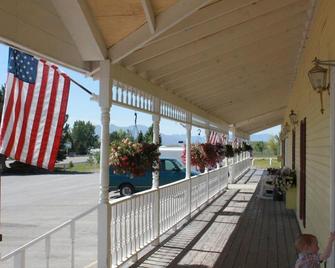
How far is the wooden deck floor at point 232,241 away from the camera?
727 cm

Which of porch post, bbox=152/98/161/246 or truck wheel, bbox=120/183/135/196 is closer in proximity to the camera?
porch post, bbox=152/98/161/246

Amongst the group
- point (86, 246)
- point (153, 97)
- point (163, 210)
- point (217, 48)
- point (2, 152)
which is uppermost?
point (217, 48)

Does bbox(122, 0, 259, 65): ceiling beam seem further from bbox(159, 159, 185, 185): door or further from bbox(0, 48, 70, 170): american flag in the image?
bbox(159, 159, 185, 185): door

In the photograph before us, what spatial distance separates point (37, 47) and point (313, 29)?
4.27 m

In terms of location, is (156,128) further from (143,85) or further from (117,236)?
(117,236)

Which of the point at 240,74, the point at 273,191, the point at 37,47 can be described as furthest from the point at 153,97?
the point at 273,191

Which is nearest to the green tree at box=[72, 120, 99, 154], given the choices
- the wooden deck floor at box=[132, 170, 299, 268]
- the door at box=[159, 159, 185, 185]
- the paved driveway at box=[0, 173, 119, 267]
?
the paved driveway at box=[0, 173, 119, 267]

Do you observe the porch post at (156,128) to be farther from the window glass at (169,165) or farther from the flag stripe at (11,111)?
the window glass at (169,165)

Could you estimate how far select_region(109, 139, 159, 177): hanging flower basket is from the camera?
21.6 feet

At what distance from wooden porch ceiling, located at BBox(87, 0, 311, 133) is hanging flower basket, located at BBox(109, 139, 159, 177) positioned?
1.09 meters

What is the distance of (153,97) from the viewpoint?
27.2 ft

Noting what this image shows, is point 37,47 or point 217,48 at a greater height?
point 217,48

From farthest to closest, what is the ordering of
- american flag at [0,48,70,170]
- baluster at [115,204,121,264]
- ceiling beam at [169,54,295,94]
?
ceiling beam at [169,54,295,94] → baluster at [115,204,121,264] → american flag at [0,48,70,170]

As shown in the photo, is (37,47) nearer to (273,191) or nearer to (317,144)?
(317,144)
